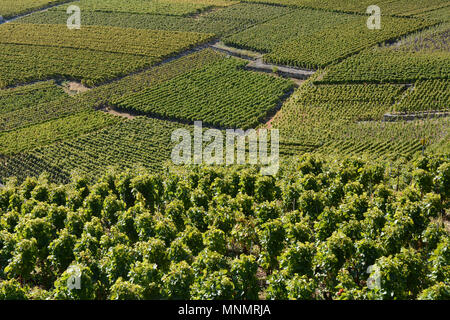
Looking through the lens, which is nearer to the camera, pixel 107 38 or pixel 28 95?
pixel 28 95

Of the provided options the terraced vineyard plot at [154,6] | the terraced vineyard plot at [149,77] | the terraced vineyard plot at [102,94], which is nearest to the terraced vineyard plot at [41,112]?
the terraced vineyard plot at [102,94]

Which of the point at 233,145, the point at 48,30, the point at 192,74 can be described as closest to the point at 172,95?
the point at 192,74

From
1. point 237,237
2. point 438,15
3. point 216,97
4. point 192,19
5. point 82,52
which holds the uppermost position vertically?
point 192,19

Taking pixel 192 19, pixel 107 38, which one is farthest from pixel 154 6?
pixel 107 38

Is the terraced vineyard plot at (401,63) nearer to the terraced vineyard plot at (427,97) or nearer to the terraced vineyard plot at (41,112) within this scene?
the terraced vineyard plot at (427,97)

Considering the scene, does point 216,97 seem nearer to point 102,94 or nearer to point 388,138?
point 102,94

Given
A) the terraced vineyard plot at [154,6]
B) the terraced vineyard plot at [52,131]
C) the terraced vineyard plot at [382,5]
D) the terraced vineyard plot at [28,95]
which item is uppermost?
the terraced vineyard plot at [154,6]

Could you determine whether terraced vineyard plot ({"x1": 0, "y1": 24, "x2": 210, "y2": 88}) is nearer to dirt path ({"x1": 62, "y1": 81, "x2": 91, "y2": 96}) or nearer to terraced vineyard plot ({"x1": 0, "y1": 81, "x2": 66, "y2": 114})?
dirt path ({"x1": 62, "y1": 81, "x2": 91, "y2": 96})
